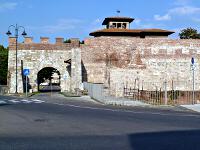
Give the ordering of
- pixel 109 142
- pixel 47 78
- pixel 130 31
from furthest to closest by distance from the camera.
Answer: pixel 47 78
pixel 130 31
pixel 109 142

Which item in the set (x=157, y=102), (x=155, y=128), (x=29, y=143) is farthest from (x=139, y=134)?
(x=157, y=102)

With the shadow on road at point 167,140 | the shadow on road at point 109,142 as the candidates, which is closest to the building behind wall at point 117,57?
the shadow on road at point 167,140

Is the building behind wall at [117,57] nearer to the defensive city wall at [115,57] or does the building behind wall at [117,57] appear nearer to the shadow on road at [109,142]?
the defensive city wall at [115,57]

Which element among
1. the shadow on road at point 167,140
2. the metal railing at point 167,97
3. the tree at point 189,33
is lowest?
the shadow on road at point 167,140

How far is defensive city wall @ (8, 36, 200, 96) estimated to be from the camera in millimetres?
40844

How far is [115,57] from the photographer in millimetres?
41188

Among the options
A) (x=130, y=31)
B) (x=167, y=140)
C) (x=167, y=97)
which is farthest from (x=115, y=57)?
(x=167, y=140)

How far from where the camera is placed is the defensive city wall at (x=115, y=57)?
134 feet

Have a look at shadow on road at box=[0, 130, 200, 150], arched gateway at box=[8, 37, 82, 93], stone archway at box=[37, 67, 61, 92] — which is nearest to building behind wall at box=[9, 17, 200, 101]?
arched gateway at box=[8, 37, 82, 93]

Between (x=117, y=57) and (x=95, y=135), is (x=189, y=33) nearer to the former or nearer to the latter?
(x=117, y=57)

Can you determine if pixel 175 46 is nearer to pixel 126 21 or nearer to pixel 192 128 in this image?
pixel 126 21

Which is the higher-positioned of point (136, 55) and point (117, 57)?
point (136, 55)

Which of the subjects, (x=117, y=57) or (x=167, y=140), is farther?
(x=117, y=57)

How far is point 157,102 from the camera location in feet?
77.2
